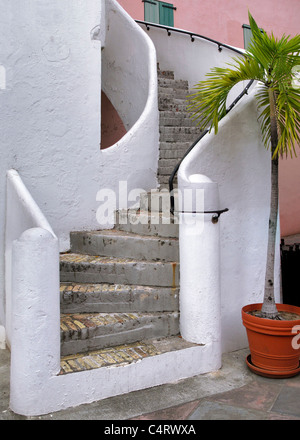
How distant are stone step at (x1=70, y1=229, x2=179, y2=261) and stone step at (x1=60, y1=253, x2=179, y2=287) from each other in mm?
94

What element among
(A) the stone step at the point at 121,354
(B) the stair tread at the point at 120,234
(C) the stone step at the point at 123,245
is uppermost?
(B) the stair tread at the point at 120,234

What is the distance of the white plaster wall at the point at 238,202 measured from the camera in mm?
4086

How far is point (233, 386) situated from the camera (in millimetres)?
3477

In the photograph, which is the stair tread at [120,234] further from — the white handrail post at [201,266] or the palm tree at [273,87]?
the palm tree at [273,87]

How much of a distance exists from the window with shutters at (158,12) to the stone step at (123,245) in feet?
19.1

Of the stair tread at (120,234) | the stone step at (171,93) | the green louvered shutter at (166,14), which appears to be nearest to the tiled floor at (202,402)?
the stair tread at (120,234)

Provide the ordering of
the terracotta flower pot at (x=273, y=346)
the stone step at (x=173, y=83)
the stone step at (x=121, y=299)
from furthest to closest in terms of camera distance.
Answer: the stone step at (x=173, y=83)
the stone step at (x=121, y=299)
the terracotta flower pot at (x=273, y=346)

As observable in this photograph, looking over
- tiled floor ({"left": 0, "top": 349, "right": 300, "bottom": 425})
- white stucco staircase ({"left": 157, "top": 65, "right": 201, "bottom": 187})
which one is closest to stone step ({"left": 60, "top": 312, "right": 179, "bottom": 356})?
tiled floor ({"left": 0, "top": 349, "right": 300, "bottom": 425})

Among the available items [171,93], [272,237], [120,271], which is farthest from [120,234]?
[171,93]

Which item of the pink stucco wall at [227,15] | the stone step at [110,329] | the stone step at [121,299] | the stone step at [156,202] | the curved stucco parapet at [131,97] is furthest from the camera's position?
the pink stucco wall at [227,15]

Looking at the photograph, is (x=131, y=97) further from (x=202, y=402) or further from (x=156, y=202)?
(x=202, y=402)

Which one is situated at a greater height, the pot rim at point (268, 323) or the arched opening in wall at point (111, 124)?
the arched opening in wall at point (111, 124)

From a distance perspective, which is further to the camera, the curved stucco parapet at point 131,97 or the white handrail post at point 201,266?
the curved stucco parapet at point 131,97

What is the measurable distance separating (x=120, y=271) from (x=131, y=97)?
10.8 ft
